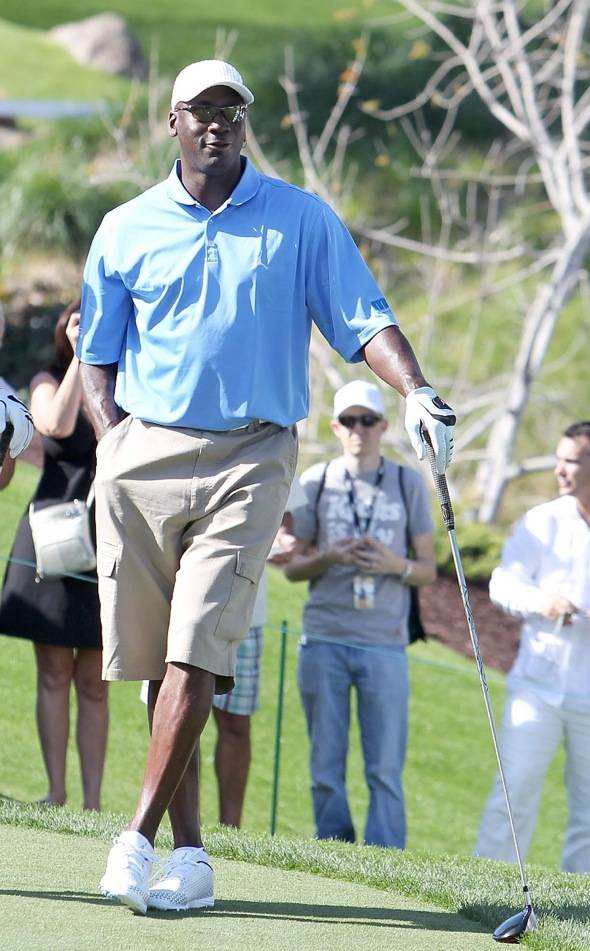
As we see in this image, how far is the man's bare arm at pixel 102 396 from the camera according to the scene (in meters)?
4.34

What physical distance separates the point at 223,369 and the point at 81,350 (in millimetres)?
478

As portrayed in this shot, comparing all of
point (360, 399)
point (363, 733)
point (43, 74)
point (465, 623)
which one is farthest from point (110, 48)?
point (363, 733)

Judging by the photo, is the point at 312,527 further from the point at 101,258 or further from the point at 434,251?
the point at 434,251

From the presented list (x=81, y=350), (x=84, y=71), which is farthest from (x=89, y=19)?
(x=81, y=350)

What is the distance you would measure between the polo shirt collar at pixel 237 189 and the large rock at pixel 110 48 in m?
28.0

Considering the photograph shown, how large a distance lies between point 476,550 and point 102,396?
9364 mm

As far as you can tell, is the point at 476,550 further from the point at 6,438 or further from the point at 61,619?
the point at 6,438

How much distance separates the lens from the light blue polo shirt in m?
4.12

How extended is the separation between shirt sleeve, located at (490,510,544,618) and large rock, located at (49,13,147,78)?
25.8 m

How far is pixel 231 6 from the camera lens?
111 ft

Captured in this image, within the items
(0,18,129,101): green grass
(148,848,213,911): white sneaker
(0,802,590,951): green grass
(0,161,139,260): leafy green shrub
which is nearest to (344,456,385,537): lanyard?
(0,802,590,951): green grass

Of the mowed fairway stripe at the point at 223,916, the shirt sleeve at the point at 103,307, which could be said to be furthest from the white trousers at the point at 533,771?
the shirt sleeve at the point at 103,307

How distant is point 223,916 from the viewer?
3988 mm

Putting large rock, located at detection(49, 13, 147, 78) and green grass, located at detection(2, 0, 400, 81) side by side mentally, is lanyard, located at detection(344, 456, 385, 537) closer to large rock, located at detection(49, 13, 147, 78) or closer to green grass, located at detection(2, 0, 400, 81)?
green grass, located at detection(2, 0, 400, 81)
